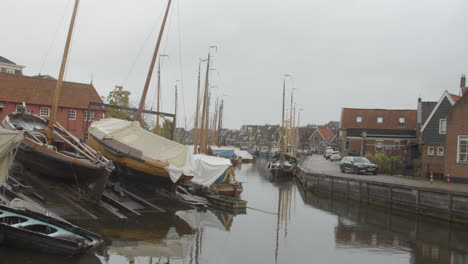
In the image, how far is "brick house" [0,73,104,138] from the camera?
38.1m

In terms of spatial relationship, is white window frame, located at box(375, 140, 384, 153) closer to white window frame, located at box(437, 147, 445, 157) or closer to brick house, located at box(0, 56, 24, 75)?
white window frame, located at box(437, 147, 445, 157)

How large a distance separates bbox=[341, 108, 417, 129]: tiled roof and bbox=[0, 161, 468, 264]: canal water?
3317 cm

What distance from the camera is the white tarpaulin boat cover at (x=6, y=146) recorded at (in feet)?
38.6

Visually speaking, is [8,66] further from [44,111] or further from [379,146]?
[379,146]

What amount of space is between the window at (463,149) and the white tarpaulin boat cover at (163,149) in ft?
49.3

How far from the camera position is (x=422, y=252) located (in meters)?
15.6

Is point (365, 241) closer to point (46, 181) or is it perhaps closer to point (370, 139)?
point (46, 181)

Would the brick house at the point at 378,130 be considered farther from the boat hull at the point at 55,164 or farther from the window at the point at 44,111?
the boat hull at the point at 55,164

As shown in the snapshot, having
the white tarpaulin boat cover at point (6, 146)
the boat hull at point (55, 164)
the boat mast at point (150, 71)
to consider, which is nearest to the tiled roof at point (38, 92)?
the boat mast at point (150, 71)

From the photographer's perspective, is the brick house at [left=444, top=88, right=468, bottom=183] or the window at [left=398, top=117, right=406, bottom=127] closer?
the brick house at [left=444, top=88, right=468, bottom=183]

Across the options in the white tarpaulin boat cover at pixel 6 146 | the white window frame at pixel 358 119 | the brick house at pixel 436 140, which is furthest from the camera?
the white window frame at pixel 358 119

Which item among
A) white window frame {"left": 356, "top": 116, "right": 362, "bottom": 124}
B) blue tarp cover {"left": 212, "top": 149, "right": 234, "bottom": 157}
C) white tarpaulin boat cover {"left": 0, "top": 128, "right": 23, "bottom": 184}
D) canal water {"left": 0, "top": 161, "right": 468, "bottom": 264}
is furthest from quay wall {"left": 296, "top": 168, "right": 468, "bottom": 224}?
white window frame {"left": 356, "top": 116, "right": 362, "bottom": 124}

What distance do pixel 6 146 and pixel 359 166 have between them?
27735mm

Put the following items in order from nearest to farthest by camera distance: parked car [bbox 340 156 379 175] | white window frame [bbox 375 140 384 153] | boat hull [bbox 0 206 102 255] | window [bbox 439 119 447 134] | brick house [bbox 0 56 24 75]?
boat hull [bbox 0 206 102 255] < window [bbox 439 119 447 134] < parked car [bbox 340 156 379 175] < white window frame [bbox 375 140 384 153] < brick house [bbox 0 56 24 75]
